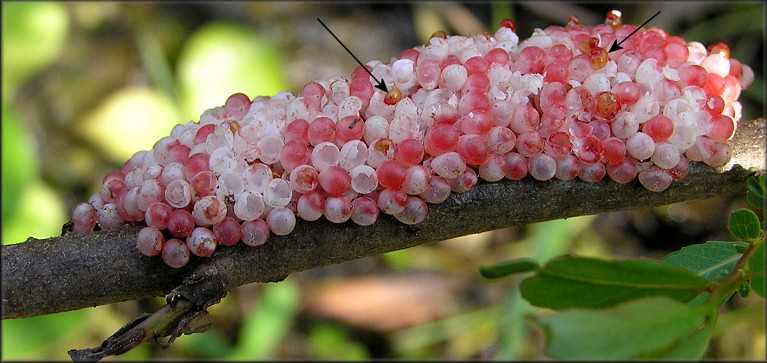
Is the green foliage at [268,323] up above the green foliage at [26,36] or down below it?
below

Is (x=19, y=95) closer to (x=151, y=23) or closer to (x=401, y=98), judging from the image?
(x=151, y=23)

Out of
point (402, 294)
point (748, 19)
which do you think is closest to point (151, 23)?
point (402, 294)

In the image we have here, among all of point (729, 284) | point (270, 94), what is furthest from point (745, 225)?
point (270, 94)

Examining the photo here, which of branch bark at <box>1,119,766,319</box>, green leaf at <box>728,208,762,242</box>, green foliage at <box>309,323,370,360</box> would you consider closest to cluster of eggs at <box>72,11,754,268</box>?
branch bark at <box>1,119,766,319</box>

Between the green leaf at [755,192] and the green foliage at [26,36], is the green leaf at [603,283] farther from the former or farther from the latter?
the green foliage at [26,36]

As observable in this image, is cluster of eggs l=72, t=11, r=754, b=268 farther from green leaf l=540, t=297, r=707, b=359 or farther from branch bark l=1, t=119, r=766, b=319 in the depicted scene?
green leaf l=540, t=297, r=707, b=359

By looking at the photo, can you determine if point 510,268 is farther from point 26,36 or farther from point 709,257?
point 26,36

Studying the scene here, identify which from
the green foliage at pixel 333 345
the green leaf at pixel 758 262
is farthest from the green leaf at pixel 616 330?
the green foliage at pixel 333 345
